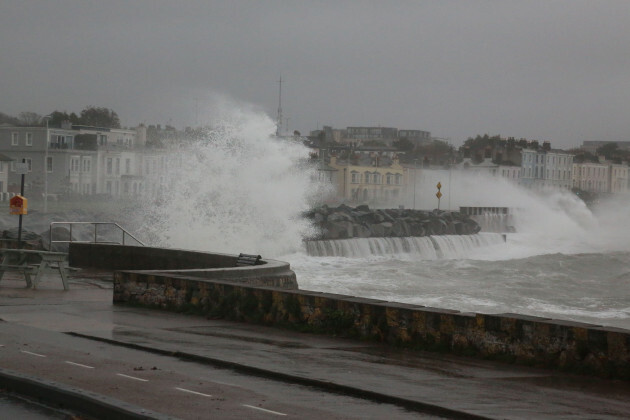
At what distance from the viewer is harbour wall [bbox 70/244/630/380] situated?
30.1ft

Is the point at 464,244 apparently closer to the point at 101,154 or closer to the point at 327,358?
the point at 101,154

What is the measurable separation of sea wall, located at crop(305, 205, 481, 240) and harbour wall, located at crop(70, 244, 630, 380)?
31.5 meters

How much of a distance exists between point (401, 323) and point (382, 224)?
4337 centimetres

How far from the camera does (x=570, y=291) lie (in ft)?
112

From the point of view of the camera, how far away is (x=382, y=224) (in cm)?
5409

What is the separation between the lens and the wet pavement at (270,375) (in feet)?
24.2

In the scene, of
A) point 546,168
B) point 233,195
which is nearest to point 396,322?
point 233,195

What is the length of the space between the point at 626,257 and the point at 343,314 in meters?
45.0

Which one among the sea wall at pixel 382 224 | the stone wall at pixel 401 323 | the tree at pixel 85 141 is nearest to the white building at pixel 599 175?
the sea wall at pixel 382 224

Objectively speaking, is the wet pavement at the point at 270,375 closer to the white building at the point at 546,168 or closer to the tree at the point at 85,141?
the tree at the point at 85,141

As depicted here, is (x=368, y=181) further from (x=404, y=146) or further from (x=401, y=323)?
(x=401, y=323)

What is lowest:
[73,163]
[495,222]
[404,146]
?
[495,222]

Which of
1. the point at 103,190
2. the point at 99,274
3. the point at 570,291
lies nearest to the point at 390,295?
the point at 570,291

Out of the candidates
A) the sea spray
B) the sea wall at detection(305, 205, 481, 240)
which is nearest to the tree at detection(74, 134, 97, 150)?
the sea wall at detection(305, 205, 481, 240)
